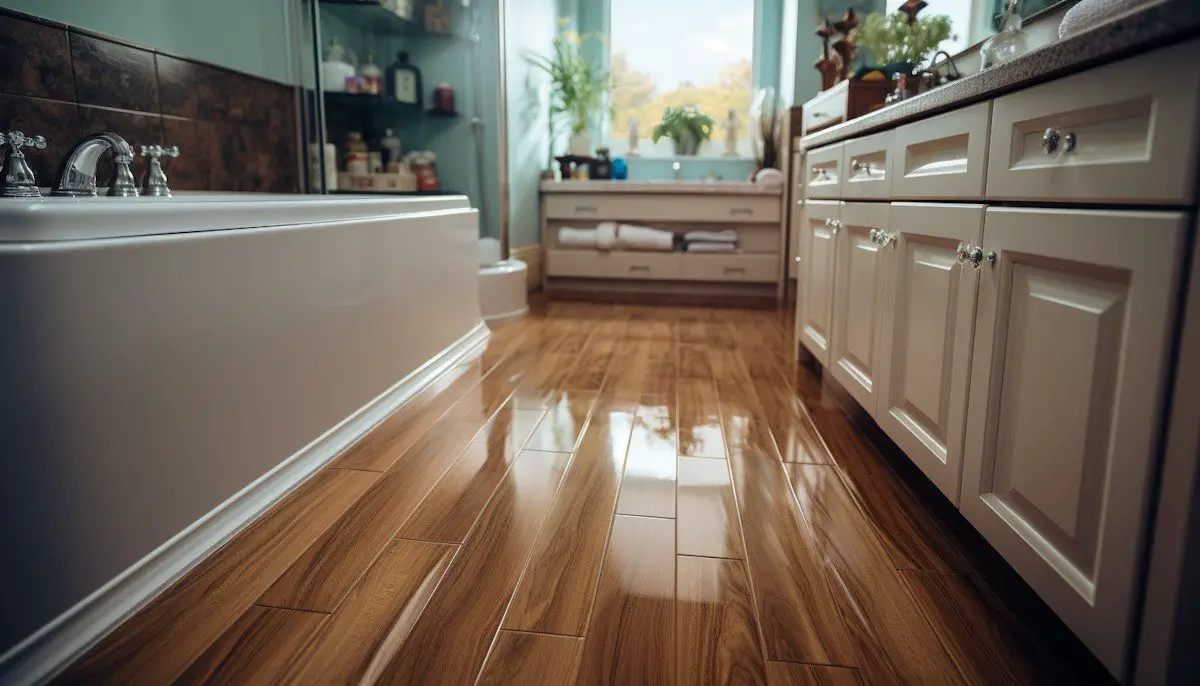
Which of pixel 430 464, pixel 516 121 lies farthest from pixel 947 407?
pixel 516 121

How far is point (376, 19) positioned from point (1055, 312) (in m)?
2.86

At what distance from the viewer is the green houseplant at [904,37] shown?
2.32 meters

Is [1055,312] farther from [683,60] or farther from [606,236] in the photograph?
[683,60]

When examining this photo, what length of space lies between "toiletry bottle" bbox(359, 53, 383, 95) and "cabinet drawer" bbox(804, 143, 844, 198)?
5.77ft

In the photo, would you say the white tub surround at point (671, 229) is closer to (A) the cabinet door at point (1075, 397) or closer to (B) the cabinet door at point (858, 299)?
(B) the cabinet door at point (858, 299)

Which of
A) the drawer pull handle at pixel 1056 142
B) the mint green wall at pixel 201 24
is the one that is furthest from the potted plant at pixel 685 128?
the drawer pull handle at pixel 1056 142

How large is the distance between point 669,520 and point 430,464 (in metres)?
0.57

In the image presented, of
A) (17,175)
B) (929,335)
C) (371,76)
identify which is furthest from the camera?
(371,76)

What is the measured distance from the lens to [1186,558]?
700mm

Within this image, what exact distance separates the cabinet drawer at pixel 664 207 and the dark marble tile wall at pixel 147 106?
5.74 ft

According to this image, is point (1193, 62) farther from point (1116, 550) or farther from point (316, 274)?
point (316, 274)

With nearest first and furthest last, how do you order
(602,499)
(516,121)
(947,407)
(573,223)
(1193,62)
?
(1193,62)
(947,407)
(602,499)
(516,121)
(573,223)

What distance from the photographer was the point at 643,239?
13.6 ft

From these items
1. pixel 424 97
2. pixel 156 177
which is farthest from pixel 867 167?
pixel 424 97
